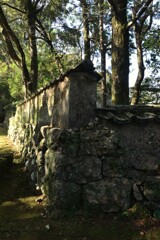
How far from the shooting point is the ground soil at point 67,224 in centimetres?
447

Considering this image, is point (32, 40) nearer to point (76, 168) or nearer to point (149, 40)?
point (149, 40)

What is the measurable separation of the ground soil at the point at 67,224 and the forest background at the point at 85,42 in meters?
2.63

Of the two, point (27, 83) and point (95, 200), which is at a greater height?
point (27, 83)

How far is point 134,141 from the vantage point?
5.50 m

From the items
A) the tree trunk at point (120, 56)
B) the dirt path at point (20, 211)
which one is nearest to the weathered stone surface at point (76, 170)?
the dirt path at point (20, 211)

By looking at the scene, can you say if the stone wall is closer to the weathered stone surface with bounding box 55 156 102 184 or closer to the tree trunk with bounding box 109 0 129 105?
the weathered stone surface with bounding box 55 156 102 184

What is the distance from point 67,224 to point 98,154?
1.20 meters

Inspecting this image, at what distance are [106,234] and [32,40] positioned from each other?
11.9 metres

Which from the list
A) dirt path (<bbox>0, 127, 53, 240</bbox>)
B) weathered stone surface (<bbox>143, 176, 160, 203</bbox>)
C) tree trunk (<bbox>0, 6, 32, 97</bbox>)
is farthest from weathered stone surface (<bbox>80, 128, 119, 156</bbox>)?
tree trunk (<bbox>0, 6, 32, 97</bbox>)

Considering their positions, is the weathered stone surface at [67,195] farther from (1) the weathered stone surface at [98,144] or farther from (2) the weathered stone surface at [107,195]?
(1) the weathered stone surface at [98,144]

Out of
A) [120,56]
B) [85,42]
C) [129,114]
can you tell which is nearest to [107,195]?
[129,114]

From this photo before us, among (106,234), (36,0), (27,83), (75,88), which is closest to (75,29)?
(36,0)

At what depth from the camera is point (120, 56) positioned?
29.8 feet

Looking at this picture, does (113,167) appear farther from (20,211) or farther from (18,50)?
(18,50)
